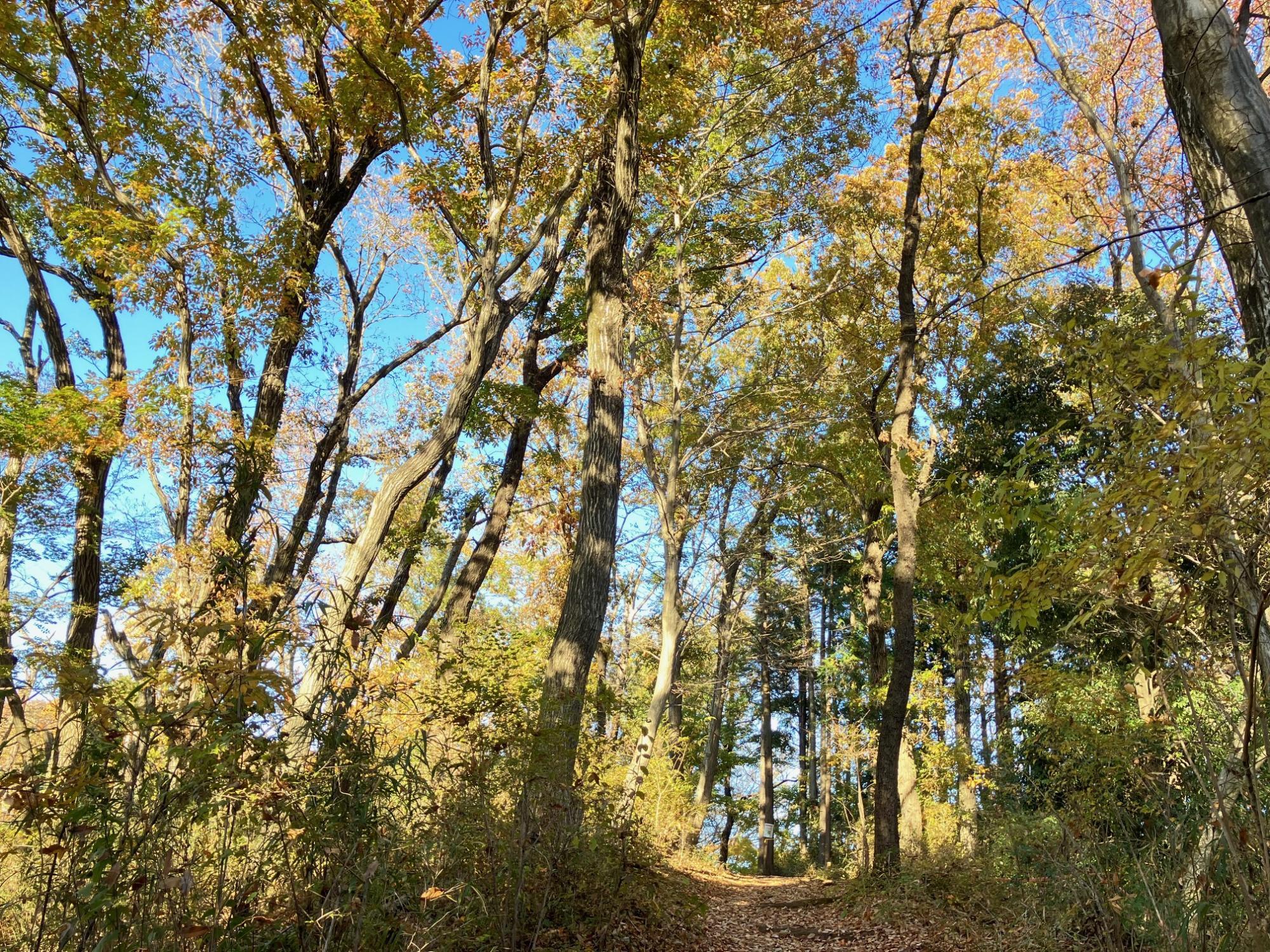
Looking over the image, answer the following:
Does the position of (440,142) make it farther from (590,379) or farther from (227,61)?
(590,379)

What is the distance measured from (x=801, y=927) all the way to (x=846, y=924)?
455mm

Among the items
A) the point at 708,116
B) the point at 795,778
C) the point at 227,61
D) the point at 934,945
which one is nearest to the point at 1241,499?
the point at 934,945

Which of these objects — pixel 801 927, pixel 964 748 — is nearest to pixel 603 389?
pixel 801 927

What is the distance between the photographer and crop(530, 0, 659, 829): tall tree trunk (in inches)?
236

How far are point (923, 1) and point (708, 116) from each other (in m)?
4.10

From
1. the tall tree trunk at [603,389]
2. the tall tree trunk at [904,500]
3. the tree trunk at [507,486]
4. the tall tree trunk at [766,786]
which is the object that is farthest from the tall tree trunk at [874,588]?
the tall tree trunk at [766,786]

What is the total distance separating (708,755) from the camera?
1777 centimetres

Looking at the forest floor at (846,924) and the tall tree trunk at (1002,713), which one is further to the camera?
the tall tree trunk at (1002,713)

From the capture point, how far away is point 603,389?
6.82 m

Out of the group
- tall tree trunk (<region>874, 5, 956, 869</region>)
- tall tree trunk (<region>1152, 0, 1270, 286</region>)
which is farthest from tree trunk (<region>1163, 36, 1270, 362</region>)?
tall tree trunk (<region>874, 5, 956, 869</region>)

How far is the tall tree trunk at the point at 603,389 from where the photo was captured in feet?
19.6

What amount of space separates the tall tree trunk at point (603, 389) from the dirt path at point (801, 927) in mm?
2417

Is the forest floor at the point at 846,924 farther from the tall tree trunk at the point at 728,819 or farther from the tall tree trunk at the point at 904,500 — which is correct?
the tall tree trunk at the point at 728,819

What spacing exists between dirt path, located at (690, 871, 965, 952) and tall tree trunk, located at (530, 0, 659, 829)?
2.42 meters
